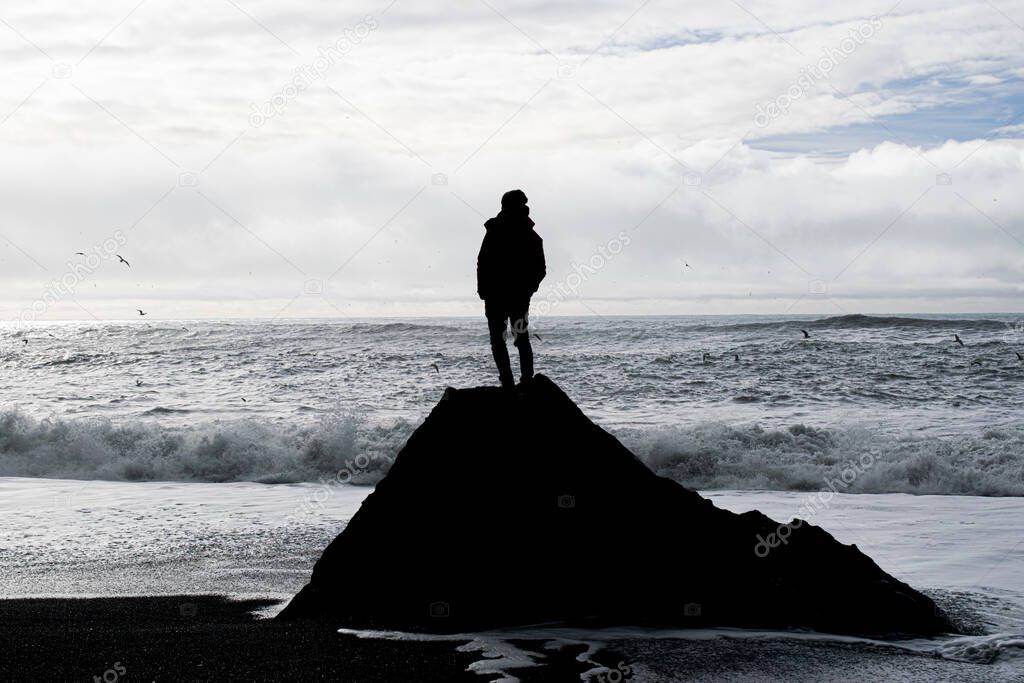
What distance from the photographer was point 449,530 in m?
6.27

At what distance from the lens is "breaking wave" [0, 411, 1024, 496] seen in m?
14.2

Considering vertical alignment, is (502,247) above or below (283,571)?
above

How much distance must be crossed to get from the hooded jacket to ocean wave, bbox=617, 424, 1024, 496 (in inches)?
318

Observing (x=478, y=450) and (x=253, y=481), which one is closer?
(x=478, y=450)

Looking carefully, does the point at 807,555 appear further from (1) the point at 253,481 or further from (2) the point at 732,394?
(2) the point at 732,394

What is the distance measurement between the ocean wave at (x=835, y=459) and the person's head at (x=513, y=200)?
8.34 m

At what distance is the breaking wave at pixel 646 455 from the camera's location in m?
14.2

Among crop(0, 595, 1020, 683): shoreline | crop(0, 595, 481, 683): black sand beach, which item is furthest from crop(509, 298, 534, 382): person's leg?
crop(0, 595, 481, 683): black sand beach

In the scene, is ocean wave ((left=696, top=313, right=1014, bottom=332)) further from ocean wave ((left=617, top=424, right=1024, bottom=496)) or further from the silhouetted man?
A: the silhouetted man

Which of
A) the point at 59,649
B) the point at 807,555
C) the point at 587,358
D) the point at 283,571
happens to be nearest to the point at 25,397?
the point at 587,358

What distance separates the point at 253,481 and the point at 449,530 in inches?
381

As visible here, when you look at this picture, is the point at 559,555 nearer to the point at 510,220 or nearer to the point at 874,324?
the point at 510,220

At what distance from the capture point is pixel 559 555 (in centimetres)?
620

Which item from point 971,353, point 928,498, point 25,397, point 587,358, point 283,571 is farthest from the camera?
point 587,358
